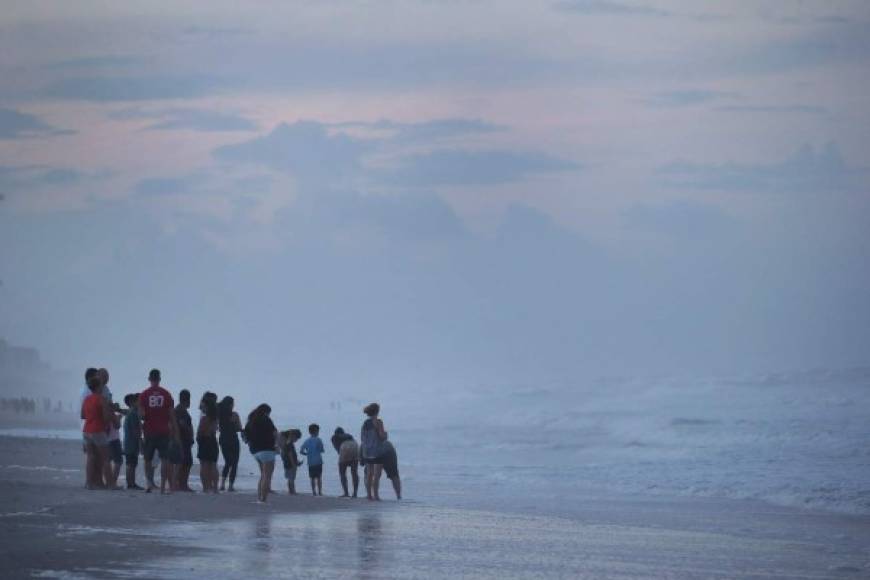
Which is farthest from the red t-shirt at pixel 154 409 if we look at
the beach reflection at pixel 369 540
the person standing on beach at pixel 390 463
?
Answer: the person standing on beach at pixel 390 463

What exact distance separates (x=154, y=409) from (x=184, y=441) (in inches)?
49.7

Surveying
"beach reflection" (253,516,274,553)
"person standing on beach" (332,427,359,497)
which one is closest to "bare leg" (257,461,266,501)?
"beach reflection" (253,516,274,553)

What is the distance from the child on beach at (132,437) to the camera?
19.5 metres

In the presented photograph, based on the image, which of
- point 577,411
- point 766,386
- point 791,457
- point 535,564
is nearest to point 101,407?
point 535,564

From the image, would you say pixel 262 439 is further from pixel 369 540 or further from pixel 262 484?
pixel 369 540

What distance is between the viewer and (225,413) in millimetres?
19234

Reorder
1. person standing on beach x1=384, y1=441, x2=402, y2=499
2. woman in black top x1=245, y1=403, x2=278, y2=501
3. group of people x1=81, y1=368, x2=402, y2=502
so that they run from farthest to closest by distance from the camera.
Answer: person standing on beach x1=384, y1=441, x2=402, y2=499
group of people x1=81, y1=368, x2=402, y2=502
woman in black top x1=245, y1=403, x2=278, y2=501

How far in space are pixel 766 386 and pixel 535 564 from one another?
211ft

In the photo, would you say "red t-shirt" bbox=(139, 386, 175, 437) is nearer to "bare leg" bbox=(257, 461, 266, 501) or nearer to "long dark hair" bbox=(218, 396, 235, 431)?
"long dark hair" bbox=(218, 396, 235, 431)

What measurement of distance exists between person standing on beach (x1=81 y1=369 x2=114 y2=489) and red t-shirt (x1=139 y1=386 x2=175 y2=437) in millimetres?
531

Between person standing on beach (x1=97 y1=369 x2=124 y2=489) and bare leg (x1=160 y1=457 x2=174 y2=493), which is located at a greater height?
person standing on beach (x1=97 y1=369 x2=124 y2=489)

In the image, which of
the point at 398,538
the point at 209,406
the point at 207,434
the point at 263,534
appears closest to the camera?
the point at 263,534

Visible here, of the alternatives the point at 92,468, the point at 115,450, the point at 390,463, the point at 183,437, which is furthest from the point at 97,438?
the point at 390,463

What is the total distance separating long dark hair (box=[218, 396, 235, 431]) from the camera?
1919 centimetres
